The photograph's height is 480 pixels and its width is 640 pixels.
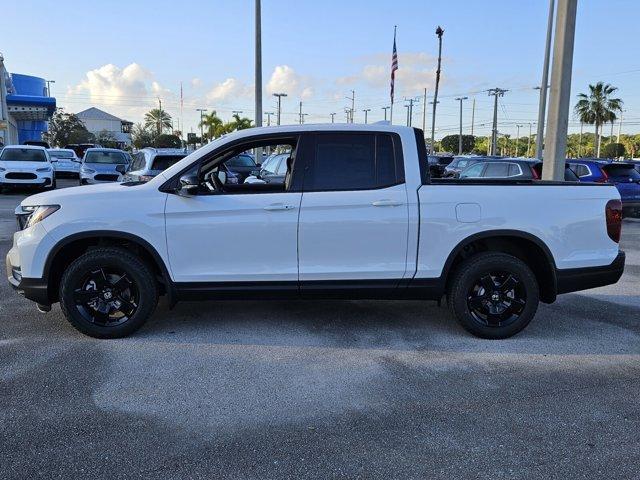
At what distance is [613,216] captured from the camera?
5.00 meters

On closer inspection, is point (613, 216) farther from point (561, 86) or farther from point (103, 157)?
point (103, 157)

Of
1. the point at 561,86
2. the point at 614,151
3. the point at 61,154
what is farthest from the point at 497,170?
the point at 614,151

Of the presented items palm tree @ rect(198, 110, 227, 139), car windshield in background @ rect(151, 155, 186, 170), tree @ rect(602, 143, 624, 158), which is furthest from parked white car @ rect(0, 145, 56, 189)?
tree @ rect(602, 143, 624, 158)

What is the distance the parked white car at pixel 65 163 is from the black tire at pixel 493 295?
84.3ft

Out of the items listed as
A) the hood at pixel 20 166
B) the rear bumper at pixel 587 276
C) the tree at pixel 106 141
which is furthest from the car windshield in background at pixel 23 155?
the tree at pixel 106 141

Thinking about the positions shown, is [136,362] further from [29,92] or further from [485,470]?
[29,92]

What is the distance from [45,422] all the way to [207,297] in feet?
5.77

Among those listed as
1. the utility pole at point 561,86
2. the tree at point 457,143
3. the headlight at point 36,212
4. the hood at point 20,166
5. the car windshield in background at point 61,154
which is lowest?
the headlight at point 36,212

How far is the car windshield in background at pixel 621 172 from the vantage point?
1437cm

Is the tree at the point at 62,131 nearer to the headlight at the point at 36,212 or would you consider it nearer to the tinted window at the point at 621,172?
the tinted window at the point at 621,172

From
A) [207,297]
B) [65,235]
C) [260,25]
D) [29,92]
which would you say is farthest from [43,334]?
[29,92]

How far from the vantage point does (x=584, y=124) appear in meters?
75.0

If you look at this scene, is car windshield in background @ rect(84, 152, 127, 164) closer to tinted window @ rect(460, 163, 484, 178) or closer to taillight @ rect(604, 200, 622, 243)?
tinted window @ rect(460, 163, 484, 178)

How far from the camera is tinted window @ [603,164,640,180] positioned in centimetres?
1437
